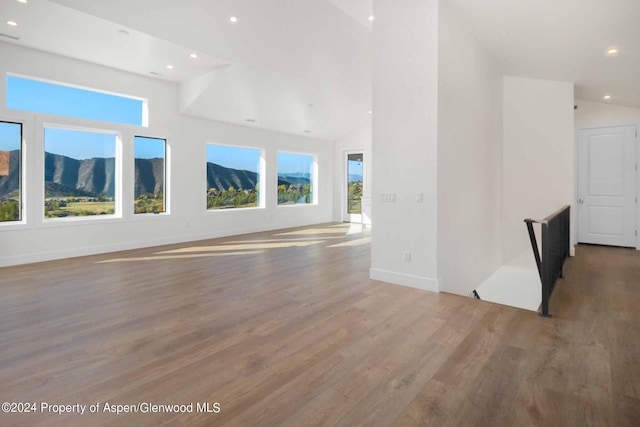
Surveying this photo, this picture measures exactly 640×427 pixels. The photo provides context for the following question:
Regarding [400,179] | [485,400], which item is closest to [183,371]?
[485,400]

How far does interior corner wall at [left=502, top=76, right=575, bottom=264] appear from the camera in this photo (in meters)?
5.76

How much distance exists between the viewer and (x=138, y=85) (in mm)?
6504

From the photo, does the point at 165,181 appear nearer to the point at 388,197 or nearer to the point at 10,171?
the point at 10,171

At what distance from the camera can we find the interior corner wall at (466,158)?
12.7 ft

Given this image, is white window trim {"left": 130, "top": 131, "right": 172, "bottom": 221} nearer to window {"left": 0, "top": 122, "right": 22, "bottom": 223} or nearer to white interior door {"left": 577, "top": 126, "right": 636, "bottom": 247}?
window {"left": 0, "top": 122, "right": 22, "bottom": 223}

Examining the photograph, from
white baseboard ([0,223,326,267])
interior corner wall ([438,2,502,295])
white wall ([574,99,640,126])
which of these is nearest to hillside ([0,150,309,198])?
white baseboard ([0,223,326,267])

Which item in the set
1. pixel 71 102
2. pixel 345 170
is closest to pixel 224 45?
pixel 71 102

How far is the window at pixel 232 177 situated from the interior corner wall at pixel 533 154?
6.09m

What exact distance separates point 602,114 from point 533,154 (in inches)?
81.7

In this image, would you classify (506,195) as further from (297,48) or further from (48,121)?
(48,121)

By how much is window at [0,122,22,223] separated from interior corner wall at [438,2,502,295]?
→ 624cm

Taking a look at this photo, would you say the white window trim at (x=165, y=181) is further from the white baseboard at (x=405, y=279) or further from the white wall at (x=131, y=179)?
the white baseboard at (x=405, y=279)

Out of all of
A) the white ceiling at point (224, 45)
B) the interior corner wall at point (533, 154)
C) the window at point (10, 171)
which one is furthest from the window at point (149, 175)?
the interior corner wall at point (533, 154)

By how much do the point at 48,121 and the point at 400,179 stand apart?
5682 millimetres
